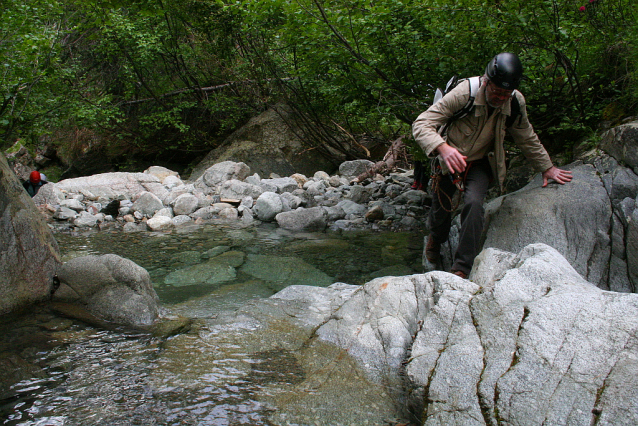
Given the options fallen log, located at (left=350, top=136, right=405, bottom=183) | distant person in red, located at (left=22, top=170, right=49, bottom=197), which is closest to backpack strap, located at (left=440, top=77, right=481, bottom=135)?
fallen log, located at (left=350, top=136, right=405, bottom=183)

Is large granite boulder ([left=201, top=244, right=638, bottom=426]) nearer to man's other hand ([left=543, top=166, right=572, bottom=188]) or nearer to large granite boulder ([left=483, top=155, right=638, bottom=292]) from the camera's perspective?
large granite boulder ([left=483, top=155, right=638, bottom=292])

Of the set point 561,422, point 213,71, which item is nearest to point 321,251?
point 561,422

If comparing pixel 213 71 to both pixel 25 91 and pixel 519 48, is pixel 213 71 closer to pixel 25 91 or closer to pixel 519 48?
pixel 25 91

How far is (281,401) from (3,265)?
2.87 metres

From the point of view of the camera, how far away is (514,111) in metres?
4.29

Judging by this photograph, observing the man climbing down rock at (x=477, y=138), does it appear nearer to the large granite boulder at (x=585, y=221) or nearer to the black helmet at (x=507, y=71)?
the black helmet at (x=507, y=71)

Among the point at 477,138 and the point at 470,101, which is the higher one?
the point at 470,101

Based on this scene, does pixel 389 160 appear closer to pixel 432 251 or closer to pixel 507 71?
pixel 432 251

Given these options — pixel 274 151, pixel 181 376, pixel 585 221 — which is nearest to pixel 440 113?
pixel 585 221

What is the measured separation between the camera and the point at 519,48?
18.9 feet

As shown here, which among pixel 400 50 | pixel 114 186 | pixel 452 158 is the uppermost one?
Result: pixel 400 50

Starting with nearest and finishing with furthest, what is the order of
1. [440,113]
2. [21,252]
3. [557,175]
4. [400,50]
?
[21,252] < [440,113] < [557,175] < [400,50]

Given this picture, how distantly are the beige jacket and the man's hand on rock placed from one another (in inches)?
3.5

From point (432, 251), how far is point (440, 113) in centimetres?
190
